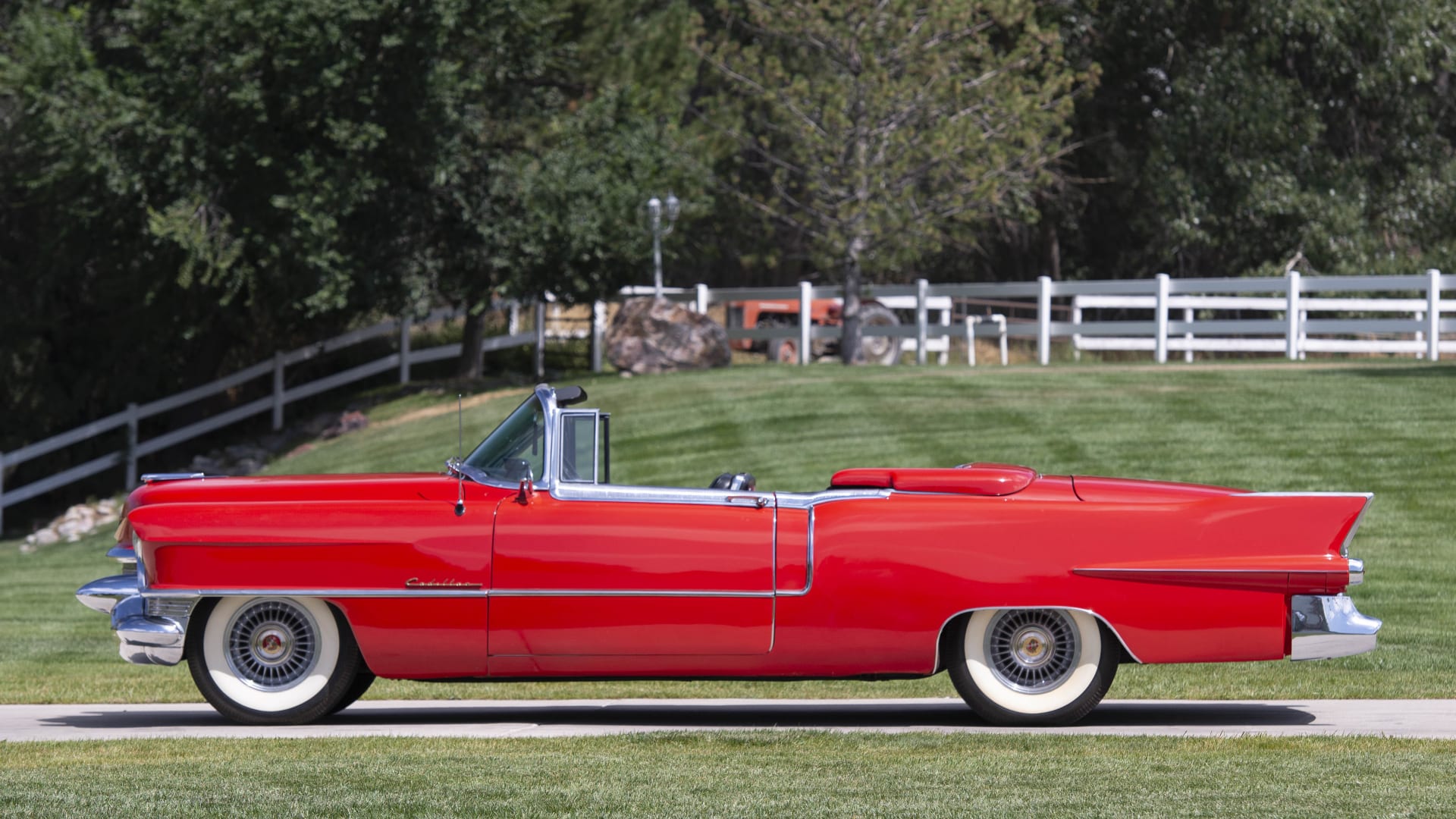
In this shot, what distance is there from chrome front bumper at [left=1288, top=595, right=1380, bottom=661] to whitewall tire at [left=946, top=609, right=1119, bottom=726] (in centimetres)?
80

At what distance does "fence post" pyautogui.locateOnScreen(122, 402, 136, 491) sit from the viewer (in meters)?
29.0

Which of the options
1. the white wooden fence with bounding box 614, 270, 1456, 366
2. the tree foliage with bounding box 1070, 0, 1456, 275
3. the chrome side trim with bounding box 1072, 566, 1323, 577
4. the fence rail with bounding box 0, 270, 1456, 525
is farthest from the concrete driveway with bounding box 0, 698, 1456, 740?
the tree foliage with bounding box 1070, 0, 1456, 275

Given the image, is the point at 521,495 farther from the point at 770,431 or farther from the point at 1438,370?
the point at 1438,370

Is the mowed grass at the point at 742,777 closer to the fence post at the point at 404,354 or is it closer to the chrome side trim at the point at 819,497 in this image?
the chrome side trim at the point at 819,497

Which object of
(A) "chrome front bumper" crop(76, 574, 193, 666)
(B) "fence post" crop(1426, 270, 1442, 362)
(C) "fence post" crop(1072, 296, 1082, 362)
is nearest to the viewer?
(A) "chrome front bumper" crop(76, 574, 193, 666)

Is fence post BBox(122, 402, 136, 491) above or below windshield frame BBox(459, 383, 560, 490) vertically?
below

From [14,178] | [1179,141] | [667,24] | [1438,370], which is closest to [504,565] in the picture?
[1438,370]

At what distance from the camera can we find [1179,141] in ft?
117

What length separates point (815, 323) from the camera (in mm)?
36562

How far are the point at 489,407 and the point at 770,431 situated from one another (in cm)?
645

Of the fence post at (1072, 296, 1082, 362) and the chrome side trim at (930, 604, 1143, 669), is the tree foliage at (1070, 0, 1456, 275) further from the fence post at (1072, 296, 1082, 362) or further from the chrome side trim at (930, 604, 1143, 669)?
the chrome side trim at (930, 604, 1143, 669)

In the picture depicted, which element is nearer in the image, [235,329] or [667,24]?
[235,329]

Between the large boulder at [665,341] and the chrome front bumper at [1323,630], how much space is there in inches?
770

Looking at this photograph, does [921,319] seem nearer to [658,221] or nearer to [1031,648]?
[658,221]
